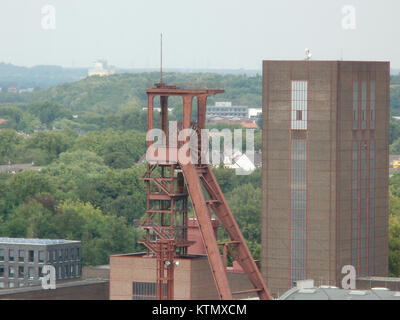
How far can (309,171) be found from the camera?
106m

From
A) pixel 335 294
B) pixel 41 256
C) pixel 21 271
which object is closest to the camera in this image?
pixel 335 294

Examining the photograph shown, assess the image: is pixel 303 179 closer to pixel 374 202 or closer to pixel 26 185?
pixel 374 202

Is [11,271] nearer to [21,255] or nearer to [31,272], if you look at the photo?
[21,255]

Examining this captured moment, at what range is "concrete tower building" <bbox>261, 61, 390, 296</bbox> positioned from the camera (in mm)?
105750

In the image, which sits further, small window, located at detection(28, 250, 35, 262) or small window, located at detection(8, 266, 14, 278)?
small window, located at detection(8, 266, 14, 278)

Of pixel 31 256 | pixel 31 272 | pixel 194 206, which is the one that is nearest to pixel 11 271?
pixel 31 272

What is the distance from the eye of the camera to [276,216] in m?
106

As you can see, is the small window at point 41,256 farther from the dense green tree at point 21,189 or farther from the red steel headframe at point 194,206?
the dense green tree at point 21,189

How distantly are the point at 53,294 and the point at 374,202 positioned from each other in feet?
78.1

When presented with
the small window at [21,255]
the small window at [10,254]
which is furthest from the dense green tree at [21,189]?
the small window at [21,255]

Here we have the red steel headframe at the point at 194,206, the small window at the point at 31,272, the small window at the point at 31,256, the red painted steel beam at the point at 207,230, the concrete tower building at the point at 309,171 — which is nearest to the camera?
the red painted steel beam at the point at 207,230

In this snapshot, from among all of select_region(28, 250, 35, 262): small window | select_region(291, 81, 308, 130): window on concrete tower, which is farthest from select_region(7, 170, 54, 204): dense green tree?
select_region(291, 81, 308, 130): window on concrete tower

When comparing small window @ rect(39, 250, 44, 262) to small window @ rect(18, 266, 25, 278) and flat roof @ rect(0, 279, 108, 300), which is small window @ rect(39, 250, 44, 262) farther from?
flat roof @ rect(0, 279, 108, 300)

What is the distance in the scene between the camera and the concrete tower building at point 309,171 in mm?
105750
